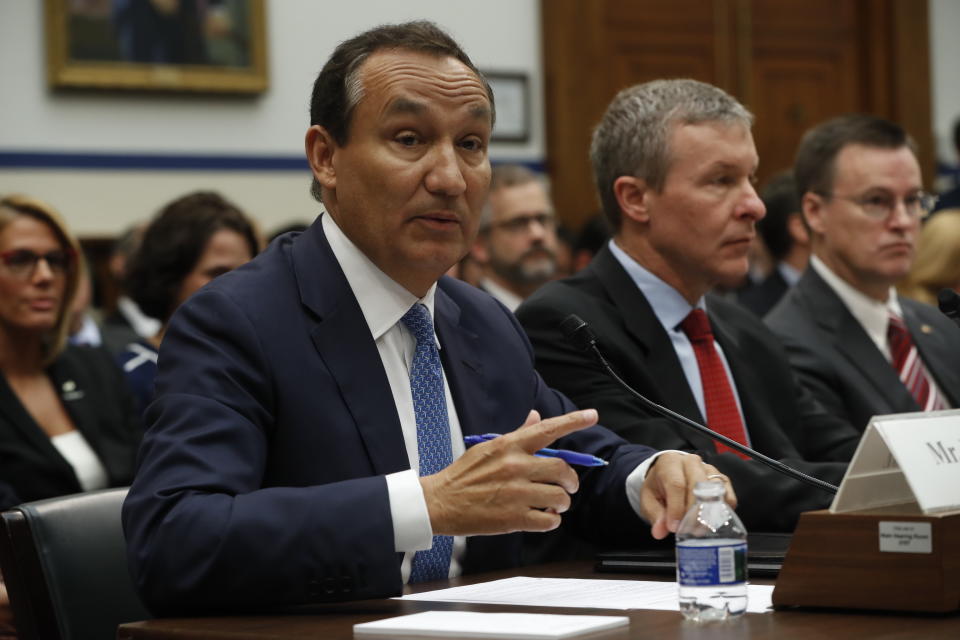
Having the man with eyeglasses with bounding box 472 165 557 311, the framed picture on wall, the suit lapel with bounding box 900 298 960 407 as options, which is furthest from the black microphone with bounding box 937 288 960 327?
the framed picture on wall

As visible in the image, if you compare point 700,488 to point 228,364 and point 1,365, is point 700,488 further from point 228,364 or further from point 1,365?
point 1,365

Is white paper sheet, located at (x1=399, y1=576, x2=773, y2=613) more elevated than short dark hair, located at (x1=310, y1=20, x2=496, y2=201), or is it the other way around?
short dark hair, located at (x1=310, y1=20, x2=496, y2=201)

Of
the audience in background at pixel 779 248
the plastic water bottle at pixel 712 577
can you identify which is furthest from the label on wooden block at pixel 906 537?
the audience in background at pixel 779 248

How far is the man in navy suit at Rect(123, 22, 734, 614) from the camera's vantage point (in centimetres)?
169

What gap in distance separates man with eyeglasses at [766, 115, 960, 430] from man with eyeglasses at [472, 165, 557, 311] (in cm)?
179

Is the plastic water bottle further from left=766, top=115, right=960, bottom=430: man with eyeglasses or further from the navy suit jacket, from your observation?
left=766, top=115, right=960, bottom=430: man with eyeglasses

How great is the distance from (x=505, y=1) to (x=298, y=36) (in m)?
1.27

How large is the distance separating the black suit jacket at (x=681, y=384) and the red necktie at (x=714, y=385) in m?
0.04

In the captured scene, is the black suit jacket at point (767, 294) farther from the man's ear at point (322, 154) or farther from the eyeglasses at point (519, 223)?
A: the man's ear at point (322, 154)

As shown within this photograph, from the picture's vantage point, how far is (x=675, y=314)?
2.92m

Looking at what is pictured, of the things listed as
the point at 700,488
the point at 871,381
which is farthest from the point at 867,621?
the point at 871,381

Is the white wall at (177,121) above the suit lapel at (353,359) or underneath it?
above

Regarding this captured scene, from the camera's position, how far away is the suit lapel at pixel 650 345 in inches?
107

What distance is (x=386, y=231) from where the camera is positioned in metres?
2.07
